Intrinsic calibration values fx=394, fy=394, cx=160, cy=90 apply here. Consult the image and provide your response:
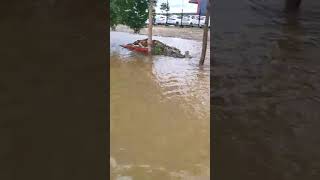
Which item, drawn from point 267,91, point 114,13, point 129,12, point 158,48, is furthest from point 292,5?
point 158,48

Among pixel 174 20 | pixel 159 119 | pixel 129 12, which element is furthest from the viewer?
pixel 174 20

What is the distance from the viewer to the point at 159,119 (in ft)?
13.4

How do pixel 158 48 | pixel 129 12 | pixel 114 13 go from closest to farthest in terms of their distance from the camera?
pixel 114 13, pixel 129 12, pixel 158 48

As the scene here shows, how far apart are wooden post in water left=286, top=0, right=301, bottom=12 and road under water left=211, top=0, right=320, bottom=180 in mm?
52

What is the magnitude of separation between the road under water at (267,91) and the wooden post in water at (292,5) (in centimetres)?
5

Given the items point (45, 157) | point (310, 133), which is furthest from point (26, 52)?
point (310, 133)

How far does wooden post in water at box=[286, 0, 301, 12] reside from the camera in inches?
122

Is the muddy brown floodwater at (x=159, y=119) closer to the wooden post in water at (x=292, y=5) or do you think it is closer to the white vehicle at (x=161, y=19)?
the wooden post in water at (x=292, y=5)

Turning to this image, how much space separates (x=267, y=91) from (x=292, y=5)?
73 centimetres

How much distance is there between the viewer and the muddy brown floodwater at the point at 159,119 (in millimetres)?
3023

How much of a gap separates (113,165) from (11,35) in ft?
4.03

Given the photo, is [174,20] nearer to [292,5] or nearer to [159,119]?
[159,119]

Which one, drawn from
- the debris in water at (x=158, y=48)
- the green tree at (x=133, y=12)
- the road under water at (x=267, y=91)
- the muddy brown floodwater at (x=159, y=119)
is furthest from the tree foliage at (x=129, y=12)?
the road under water at (x=267, y=91)

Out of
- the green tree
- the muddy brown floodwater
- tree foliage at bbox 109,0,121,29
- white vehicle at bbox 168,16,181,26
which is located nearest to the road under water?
the muddy brown floodwater
